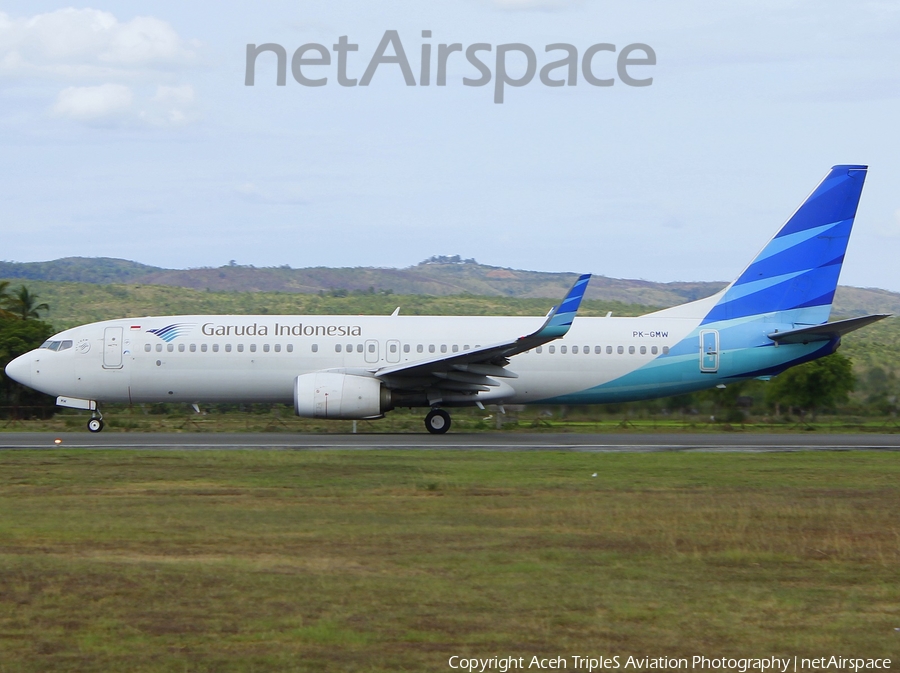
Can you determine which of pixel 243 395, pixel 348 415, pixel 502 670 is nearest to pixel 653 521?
pixel 502 670

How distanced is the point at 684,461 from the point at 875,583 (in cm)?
1210

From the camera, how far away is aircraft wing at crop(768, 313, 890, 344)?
92.0 ft

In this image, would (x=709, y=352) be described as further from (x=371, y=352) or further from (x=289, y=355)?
(x=289, y=355)

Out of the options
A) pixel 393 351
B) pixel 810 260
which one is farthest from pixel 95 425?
pixel 810 260

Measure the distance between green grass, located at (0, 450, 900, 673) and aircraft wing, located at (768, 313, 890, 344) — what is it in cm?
1011

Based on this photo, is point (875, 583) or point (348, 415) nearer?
point (875, 583)

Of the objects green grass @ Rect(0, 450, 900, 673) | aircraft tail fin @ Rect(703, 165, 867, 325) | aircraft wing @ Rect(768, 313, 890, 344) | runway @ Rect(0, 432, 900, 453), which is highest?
aircraft tail fin @ Rect(703, 165, 867, 325)

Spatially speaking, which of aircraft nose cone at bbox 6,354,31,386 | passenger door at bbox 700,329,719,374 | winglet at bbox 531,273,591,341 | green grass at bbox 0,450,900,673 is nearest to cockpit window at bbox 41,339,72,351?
aircraft nose cone at bbox 6,354,31,386

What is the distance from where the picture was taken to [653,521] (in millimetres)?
13656

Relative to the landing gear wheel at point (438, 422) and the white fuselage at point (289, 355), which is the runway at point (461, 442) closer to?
the landing gear wheel at point (438, 422)

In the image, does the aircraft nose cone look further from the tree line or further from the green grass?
the green grass

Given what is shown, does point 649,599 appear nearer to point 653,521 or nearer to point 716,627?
point 716,627

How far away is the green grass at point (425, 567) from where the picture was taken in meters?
7.81

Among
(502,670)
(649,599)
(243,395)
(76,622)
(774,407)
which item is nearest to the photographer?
(502,670)
